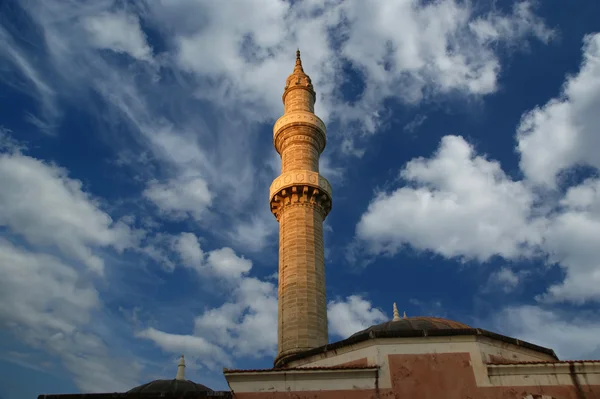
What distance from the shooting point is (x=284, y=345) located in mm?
16453

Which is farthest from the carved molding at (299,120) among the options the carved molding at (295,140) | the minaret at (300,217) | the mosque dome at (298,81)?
the mosque dome at (298,81)

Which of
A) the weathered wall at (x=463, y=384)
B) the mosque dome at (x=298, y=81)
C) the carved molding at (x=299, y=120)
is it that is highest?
the mosque dome at (x=298, y=81)

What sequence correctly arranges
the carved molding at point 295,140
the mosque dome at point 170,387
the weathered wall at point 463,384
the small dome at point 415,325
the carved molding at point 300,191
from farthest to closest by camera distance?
the carved molding at point 295,140
the carved molding at point 300,191
the mosque dome at point 170,387
the small dome at point 415,325
the weathered wall at point 463,384

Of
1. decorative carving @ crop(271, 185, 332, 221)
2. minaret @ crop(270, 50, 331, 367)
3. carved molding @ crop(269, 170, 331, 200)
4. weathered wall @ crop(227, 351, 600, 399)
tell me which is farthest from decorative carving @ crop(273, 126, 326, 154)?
weathered wall @ crop(227, 351, 600, 399)

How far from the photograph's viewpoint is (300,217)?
18969mm

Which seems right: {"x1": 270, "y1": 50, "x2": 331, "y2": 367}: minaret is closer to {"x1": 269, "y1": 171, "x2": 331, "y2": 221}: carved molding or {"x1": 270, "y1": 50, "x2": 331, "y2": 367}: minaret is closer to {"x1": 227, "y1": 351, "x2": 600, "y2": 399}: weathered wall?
{"x1": 269, "y1": 171, "x2": 331, "y2": 221}: carved molding

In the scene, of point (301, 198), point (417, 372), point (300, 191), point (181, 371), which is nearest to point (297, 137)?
point (300, 191)

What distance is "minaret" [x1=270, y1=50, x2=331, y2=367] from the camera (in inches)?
657

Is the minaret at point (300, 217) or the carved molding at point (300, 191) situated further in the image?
the carved molding at point (300, 191)

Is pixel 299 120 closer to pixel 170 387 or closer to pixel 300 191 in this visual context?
pixel 300 191

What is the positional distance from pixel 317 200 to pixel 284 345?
572 centimetres

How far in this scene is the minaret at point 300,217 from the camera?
657 inches

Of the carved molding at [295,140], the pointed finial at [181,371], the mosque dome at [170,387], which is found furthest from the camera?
the carved molding at [295,140]

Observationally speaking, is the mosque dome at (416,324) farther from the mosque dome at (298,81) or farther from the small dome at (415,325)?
the mosque dome at (298,81)
